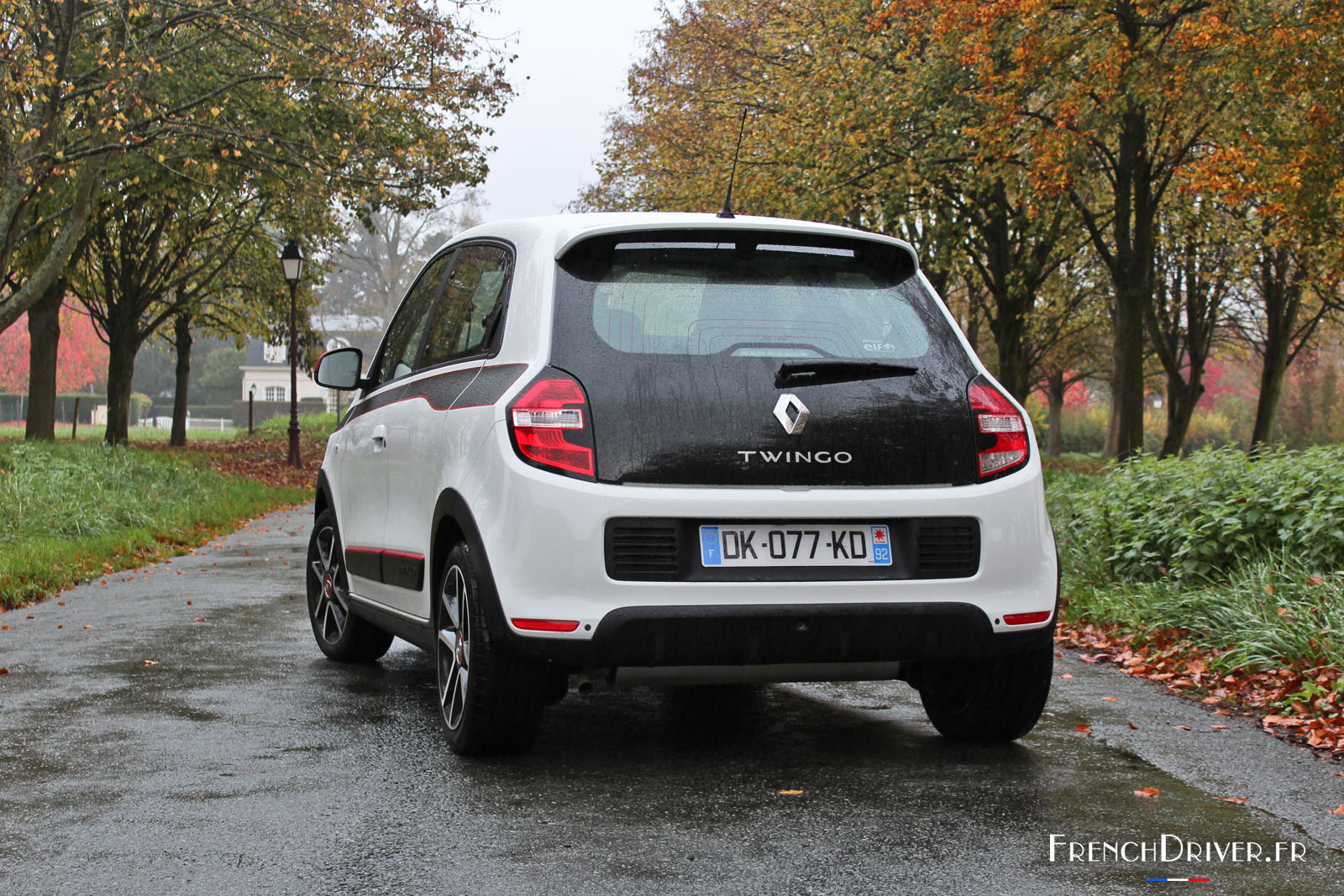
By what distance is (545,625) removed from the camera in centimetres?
448

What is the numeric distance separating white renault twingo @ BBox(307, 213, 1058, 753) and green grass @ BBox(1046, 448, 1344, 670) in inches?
93.4

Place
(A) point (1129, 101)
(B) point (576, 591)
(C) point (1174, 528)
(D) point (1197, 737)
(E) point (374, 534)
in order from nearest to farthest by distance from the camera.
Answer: (B) point (576, 591) < (D) point (1197, 737) < (E) point (374, 534) < (C) point (1174, 528) < (A) point (1129, 101)

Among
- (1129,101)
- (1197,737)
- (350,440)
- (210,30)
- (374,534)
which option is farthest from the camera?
(210,30)

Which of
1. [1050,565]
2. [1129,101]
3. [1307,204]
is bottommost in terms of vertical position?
[1050,565]

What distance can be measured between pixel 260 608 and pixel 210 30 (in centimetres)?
1319

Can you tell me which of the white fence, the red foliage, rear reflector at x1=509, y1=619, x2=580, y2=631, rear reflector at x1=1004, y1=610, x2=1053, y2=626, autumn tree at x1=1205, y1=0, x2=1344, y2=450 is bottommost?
the white fence

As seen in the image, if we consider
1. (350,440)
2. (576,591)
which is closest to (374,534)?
(350,440)

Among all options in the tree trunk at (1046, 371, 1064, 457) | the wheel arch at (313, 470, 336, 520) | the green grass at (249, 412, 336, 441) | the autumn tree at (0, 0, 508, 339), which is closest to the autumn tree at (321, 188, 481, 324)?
the green grass at (249, 412, 336, 441)

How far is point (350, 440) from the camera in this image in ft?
22.4

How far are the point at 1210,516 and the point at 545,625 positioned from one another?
567 cm

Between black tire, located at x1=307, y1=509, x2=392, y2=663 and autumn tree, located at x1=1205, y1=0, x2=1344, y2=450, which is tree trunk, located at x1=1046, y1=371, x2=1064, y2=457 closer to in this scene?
autumn tree, located at x1=1205, y1=0, x2=1344, y2=450

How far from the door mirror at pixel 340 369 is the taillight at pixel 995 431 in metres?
3.04

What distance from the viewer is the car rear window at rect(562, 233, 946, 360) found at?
4.74 m

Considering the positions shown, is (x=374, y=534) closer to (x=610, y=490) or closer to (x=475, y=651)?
(x=475, y=651)
